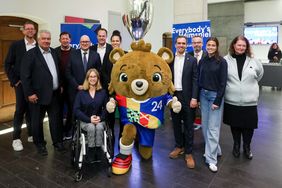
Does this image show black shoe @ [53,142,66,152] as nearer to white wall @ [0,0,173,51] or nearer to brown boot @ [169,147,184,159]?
brown boot @ [169,147,184,159]

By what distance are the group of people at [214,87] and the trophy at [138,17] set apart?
18.2 inches

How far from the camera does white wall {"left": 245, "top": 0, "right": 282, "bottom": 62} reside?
8.88 m

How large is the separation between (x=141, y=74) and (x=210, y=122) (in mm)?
869

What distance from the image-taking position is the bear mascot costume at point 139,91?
2.29 m

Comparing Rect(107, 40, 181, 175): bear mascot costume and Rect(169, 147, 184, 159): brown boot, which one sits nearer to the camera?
Rect(107, 40, 181, 175): bear mascot costume

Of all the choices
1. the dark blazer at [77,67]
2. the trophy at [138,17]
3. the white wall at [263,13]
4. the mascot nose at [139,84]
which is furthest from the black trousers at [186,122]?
the white wall at [263,13]

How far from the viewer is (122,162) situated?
2418mm

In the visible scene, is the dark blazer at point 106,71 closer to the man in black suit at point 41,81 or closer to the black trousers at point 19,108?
the man in black suit at point 41,81

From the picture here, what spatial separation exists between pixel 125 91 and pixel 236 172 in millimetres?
1392

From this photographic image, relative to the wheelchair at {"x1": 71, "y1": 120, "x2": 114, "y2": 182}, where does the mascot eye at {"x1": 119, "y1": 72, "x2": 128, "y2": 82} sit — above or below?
above

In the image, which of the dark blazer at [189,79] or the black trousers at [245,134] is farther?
the black trousers at [245,134]

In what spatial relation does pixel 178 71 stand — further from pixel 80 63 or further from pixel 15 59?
pixel 15 59

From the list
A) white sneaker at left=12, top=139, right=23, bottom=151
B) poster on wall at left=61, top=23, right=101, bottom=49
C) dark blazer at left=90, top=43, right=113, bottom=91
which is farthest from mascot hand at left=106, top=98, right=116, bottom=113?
poster on wall at left=61, top=23, right=101, bottom=49

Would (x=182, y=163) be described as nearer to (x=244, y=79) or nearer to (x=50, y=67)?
(x=244, y=79)
